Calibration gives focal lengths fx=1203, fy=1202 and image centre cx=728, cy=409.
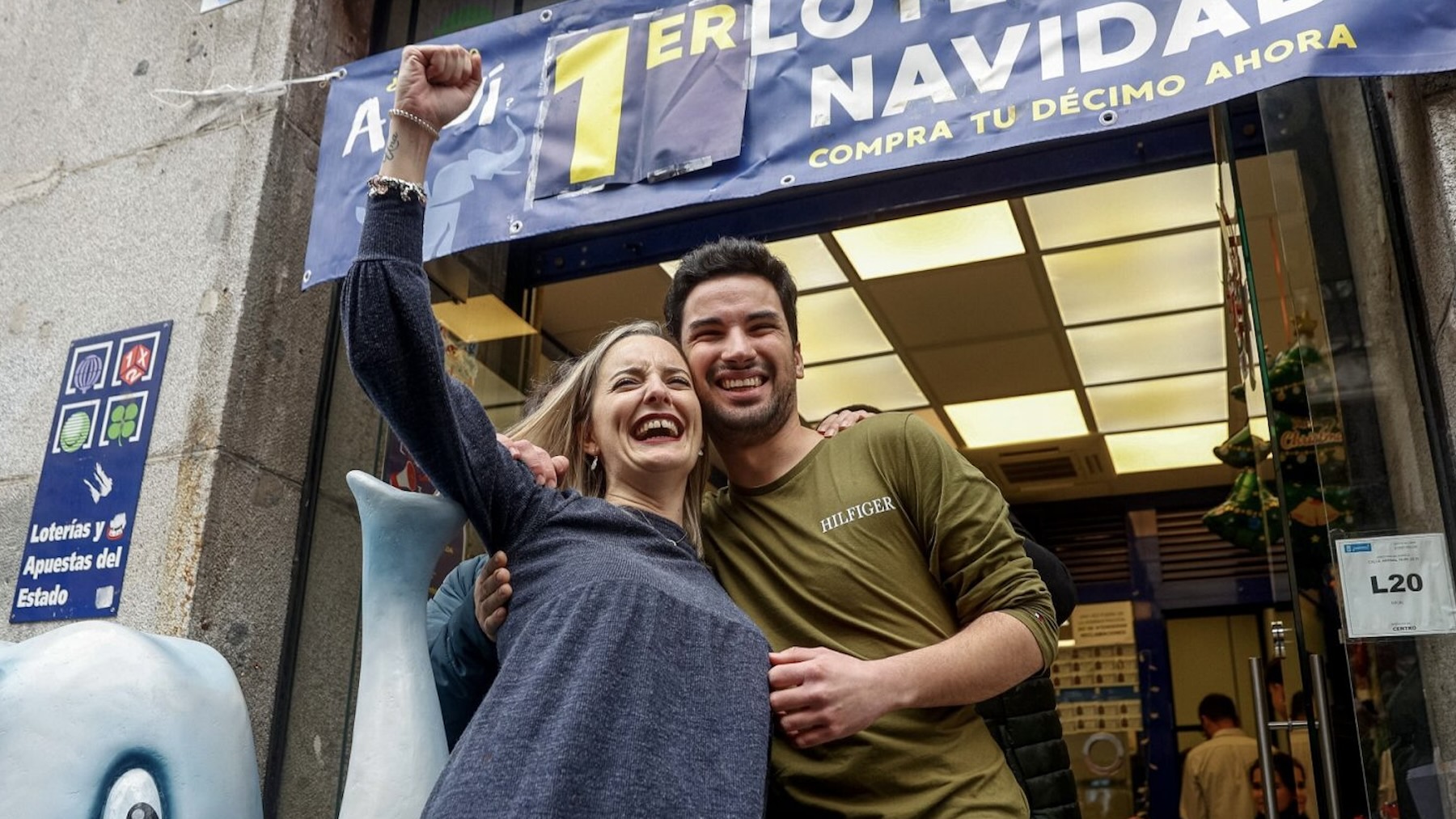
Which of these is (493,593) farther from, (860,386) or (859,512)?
(860,386)

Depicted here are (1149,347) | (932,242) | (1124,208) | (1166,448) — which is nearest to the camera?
(1124,208)

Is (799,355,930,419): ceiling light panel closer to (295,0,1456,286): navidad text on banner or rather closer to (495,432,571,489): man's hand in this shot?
(295,0,1456,286): navidad text on banner

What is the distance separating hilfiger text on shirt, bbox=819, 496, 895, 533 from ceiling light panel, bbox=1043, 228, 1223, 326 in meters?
3.75

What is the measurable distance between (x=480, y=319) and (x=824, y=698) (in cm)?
271

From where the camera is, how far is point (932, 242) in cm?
532

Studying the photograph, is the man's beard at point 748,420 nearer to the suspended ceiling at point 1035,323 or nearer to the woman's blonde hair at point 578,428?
the woman's blonde hair at point 578,428

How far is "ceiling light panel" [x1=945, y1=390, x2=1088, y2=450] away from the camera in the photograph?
7246 mm

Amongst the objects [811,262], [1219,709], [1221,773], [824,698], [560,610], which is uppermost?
[811,262]

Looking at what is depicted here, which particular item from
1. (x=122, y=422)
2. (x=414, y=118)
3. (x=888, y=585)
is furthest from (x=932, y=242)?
(x=414, y=118)

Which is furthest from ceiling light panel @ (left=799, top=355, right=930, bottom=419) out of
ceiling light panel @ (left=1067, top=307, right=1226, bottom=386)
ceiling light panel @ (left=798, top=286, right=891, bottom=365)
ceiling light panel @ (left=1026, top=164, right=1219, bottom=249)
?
ceiling light panel @ (left=1026, top=164, right=1219, bottom=249)

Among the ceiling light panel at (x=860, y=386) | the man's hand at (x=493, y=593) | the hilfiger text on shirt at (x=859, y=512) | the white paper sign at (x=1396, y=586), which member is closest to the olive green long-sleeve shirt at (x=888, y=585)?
the hilfiger text on shirt at (x=859, y=512)

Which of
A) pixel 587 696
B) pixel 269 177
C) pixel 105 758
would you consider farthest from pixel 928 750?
pixel 269 177

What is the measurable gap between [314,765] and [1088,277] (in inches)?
159

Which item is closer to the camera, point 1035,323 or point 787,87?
point 787,87
